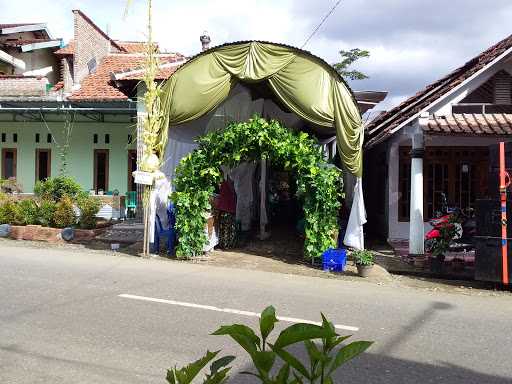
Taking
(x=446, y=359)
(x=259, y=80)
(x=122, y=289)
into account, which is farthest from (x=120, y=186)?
(x=446, y=359)

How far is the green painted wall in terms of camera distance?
1952 centimetres

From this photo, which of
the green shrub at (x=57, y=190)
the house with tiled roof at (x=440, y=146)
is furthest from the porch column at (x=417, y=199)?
the green shrub at (x=57, y=190)

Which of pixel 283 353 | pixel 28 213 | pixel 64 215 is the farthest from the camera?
pixel 28 213

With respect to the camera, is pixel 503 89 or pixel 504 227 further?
pixel 503 89

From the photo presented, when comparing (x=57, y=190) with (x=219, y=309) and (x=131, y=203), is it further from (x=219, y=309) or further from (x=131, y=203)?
(x=219, y=309)

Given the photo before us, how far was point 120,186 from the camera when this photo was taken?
769 inches

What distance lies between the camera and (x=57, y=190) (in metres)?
15.3

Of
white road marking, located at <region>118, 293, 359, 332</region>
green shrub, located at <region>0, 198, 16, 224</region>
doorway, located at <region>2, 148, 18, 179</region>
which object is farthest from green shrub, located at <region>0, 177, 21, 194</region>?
white road marking, located at <region>118, 293, 359, 332</region>

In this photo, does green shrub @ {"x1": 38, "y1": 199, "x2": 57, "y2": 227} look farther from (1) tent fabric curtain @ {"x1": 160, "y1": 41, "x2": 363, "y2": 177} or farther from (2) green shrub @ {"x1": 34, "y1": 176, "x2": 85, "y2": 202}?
(1) tent fabric curtain @ {"x1": 160, "y1": 41, "x2": 363, "y2": 177}

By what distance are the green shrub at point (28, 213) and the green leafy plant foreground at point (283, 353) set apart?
1406 cm

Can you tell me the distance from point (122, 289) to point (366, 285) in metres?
4.02

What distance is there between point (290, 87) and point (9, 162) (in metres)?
14.0

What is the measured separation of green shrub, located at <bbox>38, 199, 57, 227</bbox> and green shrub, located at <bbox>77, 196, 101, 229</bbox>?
702 mm

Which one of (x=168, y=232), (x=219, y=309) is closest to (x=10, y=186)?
(x=168, y=232)
